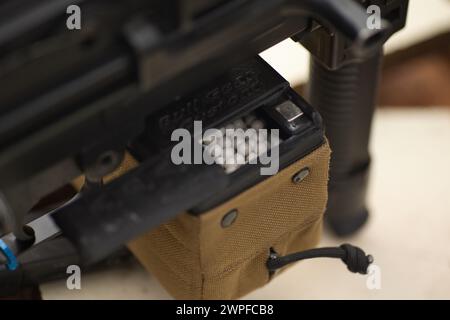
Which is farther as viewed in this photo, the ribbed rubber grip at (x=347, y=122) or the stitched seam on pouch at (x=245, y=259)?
the ribbed rubber grip at (x=347, y=122)

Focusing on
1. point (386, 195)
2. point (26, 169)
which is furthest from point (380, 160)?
point (26, 169)

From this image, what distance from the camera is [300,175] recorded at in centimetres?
70

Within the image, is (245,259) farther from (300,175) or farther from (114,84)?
(114,84)

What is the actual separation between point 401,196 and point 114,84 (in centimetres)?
56

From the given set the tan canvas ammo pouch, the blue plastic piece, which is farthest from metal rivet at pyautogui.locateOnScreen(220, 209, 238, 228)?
the blue plastic piece

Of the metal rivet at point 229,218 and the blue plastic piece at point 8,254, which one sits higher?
the metal rivet at point 229,218

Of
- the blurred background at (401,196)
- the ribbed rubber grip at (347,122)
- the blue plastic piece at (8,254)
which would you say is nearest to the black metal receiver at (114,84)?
the blue plastic piece at (8,254)

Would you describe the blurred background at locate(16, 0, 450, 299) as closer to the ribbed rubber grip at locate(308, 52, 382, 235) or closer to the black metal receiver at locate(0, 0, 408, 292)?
the ribbed rubber grip at locate(308, 52, 382, 235)

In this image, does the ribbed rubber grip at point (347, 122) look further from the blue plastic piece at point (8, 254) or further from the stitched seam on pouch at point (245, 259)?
the blue plastic piece at point (8, 254)

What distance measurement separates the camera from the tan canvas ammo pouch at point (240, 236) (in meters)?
0.67

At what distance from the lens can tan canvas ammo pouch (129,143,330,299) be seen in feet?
2.21

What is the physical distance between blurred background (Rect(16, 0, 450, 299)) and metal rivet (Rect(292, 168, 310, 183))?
0.82 ft

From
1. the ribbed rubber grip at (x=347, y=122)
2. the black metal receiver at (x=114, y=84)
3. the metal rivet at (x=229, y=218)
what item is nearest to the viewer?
the black metal receiver at (x=114, y=84)

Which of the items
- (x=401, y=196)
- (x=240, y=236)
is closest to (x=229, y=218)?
(x=240, y=236)
